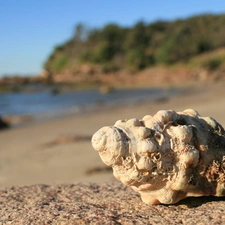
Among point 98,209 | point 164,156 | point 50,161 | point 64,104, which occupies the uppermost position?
point 164,156

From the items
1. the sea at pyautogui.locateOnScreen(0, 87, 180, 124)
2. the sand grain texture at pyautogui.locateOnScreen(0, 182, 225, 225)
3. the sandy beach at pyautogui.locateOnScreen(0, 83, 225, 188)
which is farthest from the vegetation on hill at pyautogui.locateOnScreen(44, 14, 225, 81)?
the sand grain texture at pyautogui.locateOnScreen(0, 182, 225, 225)

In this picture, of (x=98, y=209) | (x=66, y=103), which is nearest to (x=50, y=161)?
(x=98, y=209)

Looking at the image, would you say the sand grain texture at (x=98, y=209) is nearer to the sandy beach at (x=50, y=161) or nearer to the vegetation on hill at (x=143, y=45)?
the sandy beach at (x=50, y=161)

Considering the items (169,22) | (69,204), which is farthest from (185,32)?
(69,204)

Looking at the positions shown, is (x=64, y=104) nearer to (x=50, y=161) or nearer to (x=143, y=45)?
(x=50, y=161)

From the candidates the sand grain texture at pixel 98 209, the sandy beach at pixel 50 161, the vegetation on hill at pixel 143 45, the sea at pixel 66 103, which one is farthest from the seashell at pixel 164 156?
the vegetation on hill at pixel 143 45

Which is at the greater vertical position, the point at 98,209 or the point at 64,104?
the point at 98,209

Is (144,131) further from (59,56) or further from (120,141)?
(59,56)
